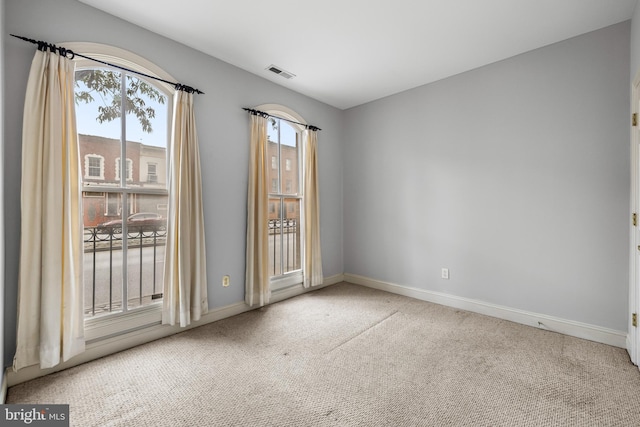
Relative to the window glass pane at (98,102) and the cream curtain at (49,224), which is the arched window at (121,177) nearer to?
the window glass pane at (98,102)

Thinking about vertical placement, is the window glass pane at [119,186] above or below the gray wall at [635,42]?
below

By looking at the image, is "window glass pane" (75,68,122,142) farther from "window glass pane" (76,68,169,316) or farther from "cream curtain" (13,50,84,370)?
"cream curtain" (13,50,84,370)

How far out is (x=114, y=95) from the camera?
2375mm

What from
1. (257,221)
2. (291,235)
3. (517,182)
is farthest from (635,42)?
(291,235)

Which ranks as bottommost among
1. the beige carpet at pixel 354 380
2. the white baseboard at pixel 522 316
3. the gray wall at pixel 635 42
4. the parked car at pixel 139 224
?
the beige carpet at pixel 354 380

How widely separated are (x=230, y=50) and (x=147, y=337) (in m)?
2.78

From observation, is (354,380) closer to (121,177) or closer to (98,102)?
(121,177)

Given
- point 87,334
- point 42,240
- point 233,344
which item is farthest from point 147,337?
point 42,240

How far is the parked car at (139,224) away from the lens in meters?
2.35

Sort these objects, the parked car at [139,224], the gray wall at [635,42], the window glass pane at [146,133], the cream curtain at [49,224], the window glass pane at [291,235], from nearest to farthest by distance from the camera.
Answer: the cream curtain at [49,224], the gray wall at [635,42], the parked car at [139,224], the window glass pane at [146,133], the window glass pane at [291,235]

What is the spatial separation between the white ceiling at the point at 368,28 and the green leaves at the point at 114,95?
49 centimetres

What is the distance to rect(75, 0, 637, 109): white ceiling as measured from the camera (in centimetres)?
220

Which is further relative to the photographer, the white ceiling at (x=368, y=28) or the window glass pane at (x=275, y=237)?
the window glass pane at (x=275, y=237)

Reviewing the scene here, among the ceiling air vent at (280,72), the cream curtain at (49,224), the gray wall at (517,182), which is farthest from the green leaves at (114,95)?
the gray wall at (517,182)
